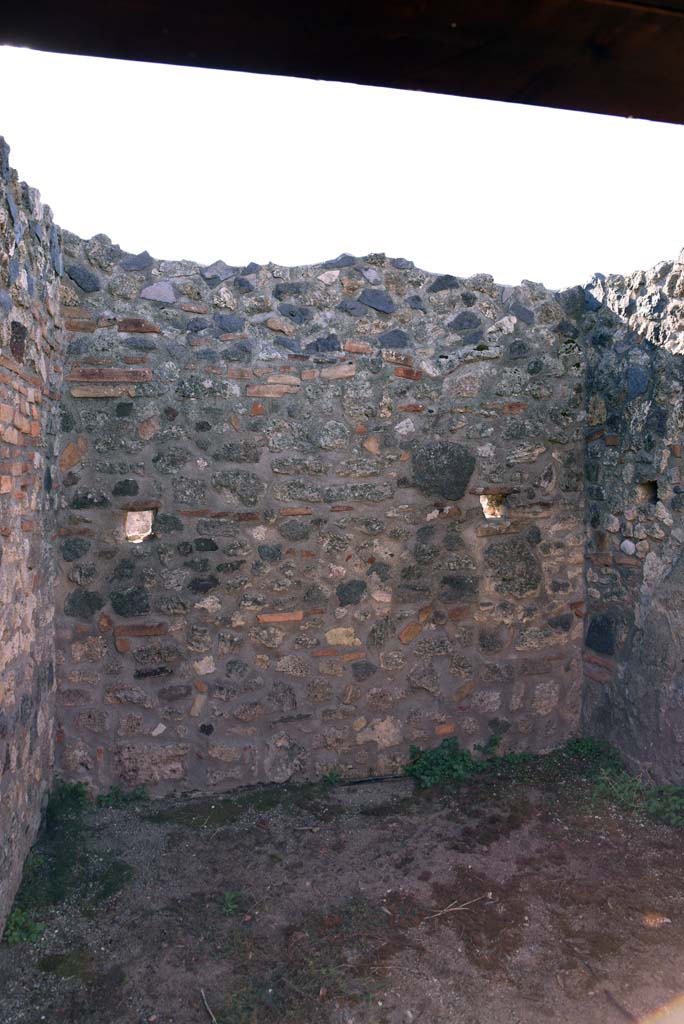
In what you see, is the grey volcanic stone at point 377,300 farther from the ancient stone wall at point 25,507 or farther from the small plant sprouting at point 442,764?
the small plant sprouting at point 442,764

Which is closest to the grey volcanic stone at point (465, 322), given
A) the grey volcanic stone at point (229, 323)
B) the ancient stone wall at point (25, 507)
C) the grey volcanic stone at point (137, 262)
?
the grey volcanic stone at point (229, 323)

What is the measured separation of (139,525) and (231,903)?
174cm

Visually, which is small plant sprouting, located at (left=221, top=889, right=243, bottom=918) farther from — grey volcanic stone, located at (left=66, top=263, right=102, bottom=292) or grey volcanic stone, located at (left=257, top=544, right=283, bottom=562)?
grey volcanic stone, located at (left=66, top=263, right=102, bottom=292)

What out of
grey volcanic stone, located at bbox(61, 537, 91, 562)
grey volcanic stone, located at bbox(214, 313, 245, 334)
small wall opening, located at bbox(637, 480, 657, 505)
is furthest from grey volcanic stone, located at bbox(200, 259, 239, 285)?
small wall opening, located at bbox(637, 480, 657, 505)

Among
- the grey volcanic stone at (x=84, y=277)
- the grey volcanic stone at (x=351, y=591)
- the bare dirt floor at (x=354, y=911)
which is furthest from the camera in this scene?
the grey volcanic stone at (x=351, y=591)

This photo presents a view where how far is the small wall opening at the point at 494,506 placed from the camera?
3955 millimetres

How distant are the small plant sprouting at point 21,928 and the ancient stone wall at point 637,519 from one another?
278 cm

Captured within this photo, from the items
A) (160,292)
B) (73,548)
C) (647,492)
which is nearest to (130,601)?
(73,548)

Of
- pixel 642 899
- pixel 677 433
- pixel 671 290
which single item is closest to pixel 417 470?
pixel 677 433

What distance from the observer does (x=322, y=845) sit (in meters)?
3.17

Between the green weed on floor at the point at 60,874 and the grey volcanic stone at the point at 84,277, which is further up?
the grey volcanic stone at the point at 84,277

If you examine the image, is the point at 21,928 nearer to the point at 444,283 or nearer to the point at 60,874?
the point at 60,874

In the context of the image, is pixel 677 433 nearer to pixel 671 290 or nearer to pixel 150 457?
pixel 671 290

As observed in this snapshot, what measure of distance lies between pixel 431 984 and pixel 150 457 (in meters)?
2.45
